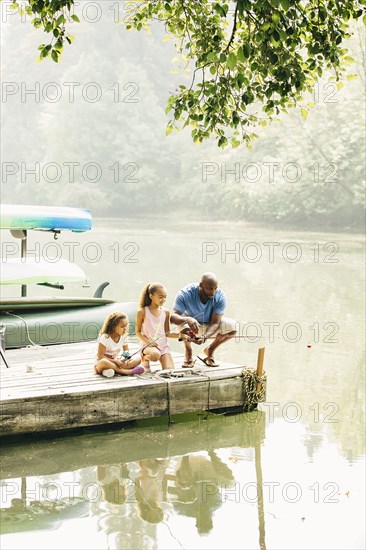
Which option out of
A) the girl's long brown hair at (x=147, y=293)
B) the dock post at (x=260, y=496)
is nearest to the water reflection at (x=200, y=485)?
the dock post at (x=260, y=496)

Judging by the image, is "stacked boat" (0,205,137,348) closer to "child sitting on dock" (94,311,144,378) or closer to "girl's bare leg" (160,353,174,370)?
"child sitting on dock" (94,311,144,378)

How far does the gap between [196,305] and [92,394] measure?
1.26 metres

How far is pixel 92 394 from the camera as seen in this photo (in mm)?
6090

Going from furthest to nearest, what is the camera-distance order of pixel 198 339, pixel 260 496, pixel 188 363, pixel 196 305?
1. pixel 188 363
2. pixel 196 305
3. pixel 198 339
4. pixel 260 496

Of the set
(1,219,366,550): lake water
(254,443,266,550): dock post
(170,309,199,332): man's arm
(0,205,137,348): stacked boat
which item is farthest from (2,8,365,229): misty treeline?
(254,443,266,550): dock post

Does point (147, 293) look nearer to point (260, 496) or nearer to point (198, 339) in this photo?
point (198, 339)

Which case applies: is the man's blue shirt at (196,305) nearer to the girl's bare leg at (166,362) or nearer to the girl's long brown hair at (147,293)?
the girl's long brown hair at (147,293)

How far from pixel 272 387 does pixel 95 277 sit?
1064 centimetres

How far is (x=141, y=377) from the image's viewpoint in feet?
21.5

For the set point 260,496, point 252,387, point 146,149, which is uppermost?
point 146,149

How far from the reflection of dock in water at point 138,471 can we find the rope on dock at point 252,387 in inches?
5.1

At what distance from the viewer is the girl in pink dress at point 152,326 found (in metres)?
6.69

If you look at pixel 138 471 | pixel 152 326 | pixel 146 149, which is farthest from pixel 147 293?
pixel 146 149

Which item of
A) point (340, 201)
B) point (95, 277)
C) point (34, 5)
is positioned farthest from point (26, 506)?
point (340, 201)
